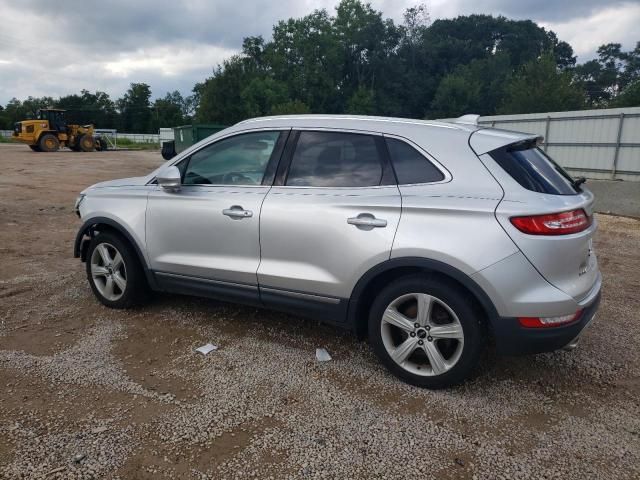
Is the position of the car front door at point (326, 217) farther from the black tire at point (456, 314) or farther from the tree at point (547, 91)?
the tree at point (547, 91)

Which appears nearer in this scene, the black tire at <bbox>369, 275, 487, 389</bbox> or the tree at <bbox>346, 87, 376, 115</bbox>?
the black tire at <bbox>369, 275, 487, 389</bbox>

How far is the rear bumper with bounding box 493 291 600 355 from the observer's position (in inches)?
109

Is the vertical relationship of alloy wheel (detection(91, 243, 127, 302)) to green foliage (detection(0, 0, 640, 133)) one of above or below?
below

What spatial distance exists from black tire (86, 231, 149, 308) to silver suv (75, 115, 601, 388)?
0.85 ft

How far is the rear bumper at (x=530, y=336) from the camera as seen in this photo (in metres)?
2.77

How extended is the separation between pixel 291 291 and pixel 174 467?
1397 millimetres

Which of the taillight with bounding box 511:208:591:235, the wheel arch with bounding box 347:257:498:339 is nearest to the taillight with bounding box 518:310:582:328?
the wheel arch with bounding box 347:257:498:339

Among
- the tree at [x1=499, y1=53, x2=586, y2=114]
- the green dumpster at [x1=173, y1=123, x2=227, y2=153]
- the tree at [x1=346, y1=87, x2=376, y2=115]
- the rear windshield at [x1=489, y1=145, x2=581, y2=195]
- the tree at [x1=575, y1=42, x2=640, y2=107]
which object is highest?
the tree at [x1=575, y1=42, x2=640, y2=107]

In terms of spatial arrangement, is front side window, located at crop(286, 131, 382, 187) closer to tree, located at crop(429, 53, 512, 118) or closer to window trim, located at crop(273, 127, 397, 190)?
window trim, located at crop(273, 127, 397, 190)

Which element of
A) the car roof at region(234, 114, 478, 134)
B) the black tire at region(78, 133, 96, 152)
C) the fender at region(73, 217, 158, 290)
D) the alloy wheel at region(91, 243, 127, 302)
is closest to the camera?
the car roof at region(234, 114, 478, 134)

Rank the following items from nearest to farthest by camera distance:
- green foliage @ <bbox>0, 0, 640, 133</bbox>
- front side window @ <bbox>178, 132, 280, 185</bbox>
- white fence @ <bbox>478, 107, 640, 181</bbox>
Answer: front side window @ <bbox>178, 132, 280, 185</bbox> → white fence @ <bbox>478, 107, 640, 181</bbox> → green foliage @ <bbox>0, 0, 640, 133</bbox>

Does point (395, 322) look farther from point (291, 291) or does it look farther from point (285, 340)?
point (285, 340)

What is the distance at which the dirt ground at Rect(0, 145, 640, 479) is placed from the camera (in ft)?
8.00

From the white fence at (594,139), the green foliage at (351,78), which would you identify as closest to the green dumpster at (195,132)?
the white fence at (594,139)
